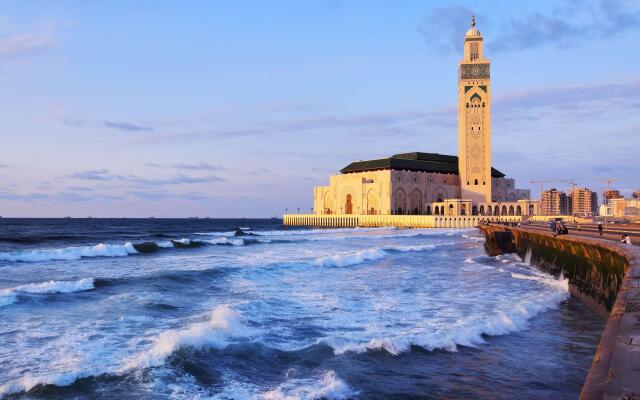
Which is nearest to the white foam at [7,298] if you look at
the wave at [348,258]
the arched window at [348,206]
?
the wave at [348,258]

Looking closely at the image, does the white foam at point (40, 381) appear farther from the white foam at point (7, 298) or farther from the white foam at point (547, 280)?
the white foam at point (547, 280)

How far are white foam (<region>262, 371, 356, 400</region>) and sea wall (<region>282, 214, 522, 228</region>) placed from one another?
93.2 meters

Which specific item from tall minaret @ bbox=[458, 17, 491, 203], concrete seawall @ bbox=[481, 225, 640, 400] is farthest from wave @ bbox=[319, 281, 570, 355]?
tall minaret @ bbox=[458, 17, 491, 203]

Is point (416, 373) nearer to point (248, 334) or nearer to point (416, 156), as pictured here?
point (248, 334)

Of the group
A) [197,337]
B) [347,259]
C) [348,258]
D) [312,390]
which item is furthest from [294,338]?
[348,258]

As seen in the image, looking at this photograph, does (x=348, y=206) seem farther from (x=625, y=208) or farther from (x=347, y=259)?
(x=347, y=259)

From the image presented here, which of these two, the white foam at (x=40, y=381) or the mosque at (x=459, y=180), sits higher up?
the mosque at (x=459, y=180)

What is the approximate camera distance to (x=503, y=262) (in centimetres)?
3591

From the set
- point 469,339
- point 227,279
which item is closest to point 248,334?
point 469,339

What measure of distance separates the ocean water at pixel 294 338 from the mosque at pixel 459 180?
92525mm

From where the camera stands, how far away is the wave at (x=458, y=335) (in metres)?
12.0

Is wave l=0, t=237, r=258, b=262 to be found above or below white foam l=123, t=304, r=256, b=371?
above

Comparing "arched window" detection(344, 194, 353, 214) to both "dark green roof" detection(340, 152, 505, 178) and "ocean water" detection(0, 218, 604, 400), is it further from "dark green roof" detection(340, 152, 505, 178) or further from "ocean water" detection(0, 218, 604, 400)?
"ocean water" detection(0, 218, 604, 400)

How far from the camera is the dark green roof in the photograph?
404 feet
